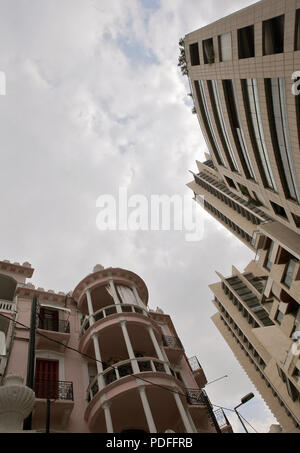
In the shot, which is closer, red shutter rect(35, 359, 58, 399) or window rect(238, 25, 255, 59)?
red shutter rect(35, 359, 58, 399)

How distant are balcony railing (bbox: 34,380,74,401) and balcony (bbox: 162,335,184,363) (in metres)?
7.28

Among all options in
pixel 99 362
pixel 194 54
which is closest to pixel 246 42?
pixel 194 54

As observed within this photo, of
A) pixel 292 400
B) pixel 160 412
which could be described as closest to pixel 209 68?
pixel 160 412

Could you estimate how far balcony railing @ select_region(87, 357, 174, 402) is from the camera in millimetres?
15957

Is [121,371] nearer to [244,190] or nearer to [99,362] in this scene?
[99,362]

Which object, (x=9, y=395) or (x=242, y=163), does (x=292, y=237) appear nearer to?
(x=242, y=163)

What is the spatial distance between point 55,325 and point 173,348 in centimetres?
791

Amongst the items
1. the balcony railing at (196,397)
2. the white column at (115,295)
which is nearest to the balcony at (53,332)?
the white column at (115,295)

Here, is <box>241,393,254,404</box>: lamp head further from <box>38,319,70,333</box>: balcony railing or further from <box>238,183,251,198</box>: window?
<box>238,183,251,198</box>: window

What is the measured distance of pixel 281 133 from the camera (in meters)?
19.6

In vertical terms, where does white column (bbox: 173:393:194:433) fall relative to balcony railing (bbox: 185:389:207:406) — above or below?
below

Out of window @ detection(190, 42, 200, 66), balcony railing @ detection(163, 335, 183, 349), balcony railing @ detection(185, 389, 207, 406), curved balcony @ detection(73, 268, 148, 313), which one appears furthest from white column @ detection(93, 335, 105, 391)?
window @ detection(190, 42, 200, 66)
